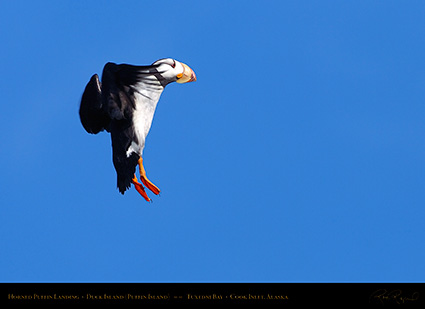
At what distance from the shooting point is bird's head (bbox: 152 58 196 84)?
980 inches

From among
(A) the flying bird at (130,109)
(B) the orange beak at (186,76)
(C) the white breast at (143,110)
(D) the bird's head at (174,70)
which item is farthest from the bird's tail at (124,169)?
(B) the orange beak at (186,76)

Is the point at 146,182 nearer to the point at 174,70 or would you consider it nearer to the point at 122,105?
the point at 122,105

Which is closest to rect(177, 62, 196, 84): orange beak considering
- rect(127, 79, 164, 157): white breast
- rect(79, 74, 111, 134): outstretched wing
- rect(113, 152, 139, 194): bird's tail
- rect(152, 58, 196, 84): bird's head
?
rect(152, 58, 196, 84): bird's head

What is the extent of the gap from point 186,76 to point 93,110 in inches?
86.7

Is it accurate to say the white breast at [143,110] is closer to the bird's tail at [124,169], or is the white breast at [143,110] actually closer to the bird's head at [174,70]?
the bird's tail at [124,169]

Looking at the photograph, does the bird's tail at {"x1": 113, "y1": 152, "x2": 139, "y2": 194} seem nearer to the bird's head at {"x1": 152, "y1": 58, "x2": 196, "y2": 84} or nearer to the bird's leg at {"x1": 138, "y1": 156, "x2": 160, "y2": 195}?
the bird's leg at {"x1": 138, "y1": 156, "x2": 160, "y2": 195}

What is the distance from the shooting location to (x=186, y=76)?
25.4 meters

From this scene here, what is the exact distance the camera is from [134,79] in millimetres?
24312
